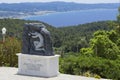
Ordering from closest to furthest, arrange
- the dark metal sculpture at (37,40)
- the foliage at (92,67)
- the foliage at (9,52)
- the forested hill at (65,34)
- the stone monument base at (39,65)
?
the stone monument base at (39,65) → the dark metal sculpture at (37,40) → the foliage at (92,67) → the foliage at (9,52) → the forested hill at (65,34)

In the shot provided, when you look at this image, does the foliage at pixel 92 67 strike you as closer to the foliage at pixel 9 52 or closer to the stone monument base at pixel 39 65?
the stone monument base at pixel 39 65

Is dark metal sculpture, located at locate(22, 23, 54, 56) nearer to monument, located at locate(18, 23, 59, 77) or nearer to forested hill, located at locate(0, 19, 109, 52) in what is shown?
monument, located at locate(18, 23, 59, 77)

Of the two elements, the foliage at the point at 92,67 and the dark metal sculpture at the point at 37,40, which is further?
the foliage at the point at 92,67

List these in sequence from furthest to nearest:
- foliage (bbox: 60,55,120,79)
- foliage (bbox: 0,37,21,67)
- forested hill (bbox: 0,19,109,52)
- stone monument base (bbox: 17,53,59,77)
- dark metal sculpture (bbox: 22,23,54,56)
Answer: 1. forested hill (bbox: 0,19,109,52)
2. foliage (bbox: 0,37,21,67)
3. foliage (bbox: 60,55,120,79)
4. dark metal sculpture (bbox: 22,23,54,56)
5. stone monument base (bbox: 17,53,59,77)

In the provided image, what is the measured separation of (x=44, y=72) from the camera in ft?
43.1

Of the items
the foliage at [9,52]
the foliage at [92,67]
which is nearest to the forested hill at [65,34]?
the foliage at [9,52]

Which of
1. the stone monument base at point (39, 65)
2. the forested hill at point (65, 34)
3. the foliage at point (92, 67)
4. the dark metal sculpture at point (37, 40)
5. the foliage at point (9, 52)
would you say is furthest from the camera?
the forested hill at point (65, 34)

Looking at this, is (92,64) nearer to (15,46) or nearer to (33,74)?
(33,74)

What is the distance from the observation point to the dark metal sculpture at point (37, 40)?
13.3 metres

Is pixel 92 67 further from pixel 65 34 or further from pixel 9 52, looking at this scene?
pixel 65 34

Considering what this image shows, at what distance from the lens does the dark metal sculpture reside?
1326 centimetres

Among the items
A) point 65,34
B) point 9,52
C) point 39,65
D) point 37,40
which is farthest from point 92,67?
point 65,34

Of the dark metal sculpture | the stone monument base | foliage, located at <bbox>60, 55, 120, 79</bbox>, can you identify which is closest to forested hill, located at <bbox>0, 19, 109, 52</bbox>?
foliage, located at <bbox>60, 55, 120, 79</bbox>

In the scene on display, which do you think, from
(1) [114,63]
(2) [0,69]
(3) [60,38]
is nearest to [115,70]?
(1) [114,63]
